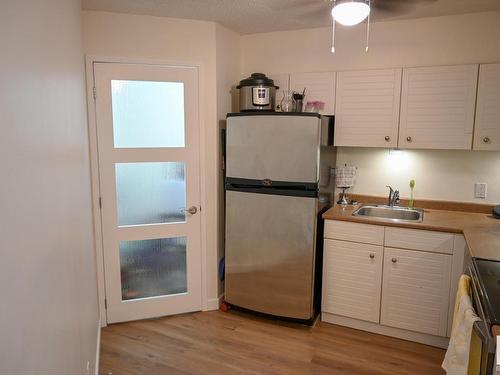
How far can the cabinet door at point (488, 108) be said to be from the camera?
2572 mm

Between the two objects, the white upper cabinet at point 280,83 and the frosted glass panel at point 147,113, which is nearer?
the frosted glass panel at point 147,113

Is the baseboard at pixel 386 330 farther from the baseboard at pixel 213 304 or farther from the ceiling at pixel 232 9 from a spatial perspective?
the ceiling at pixel 232 9

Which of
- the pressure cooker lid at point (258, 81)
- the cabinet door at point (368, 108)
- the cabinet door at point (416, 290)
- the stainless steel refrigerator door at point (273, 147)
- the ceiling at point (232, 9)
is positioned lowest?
the cabinet door at point (416, 290)

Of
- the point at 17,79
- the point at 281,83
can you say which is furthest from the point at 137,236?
the point at 17,79

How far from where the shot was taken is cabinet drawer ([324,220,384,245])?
275 centimetres

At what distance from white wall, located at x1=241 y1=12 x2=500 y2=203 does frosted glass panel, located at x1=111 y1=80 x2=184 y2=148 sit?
3.14ft

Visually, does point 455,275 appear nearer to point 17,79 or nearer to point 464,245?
point 464,245

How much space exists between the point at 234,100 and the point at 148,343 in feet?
7.21

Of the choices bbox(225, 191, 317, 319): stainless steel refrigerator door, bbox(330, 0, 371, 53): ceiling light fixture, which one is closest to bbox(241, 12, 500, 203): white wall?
bbox(225, 191, 317, 319): stainless steel refrigerator door

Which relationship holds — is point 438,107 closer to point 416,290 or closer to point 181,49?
point 416,290

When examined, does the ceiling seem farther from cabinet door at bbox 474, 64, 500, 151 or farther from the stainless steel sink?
the stainless steel sink

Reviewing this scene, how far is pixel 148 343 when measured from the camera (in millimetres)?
2736

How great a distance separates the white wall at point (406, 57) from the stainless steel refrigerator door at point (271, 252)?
0.83 m

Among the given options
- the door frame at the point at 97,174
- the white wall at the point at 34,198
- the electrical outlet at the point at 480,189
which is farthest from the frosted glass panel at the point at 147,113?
the electrical outlet at the point at 480,189
